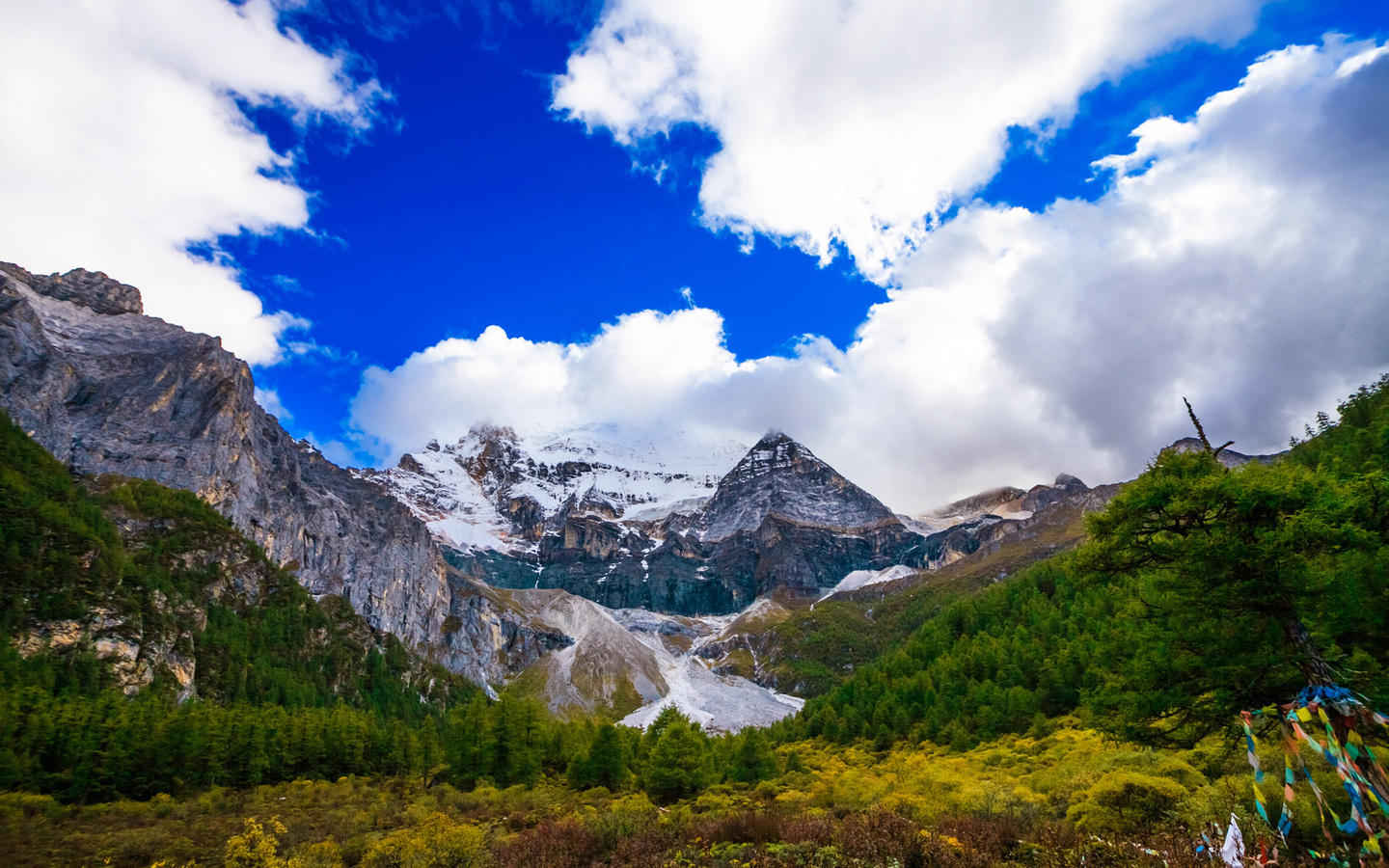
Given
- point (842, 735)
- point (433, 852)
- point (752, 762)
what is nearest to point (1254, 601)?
point (433, 852)

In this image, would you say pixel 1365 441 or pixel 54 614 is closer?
pixel 1365 441

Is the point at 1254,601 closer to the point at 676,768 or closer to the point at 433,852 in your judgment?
the point at 433,852

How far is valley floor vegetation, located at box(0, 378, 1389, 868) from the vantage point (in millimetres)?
14797

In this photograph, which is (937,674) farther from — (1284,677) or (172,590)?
(172,590)

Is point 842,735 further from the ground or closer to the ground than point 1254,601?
closer to the ground

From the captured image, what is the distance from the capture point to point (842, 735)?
80875 millimetres

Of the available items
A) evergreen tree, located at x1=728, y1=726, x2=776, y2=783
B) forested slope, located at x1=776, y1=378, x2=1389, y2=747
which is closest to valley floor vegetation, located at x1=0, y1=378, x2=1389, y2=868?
forested slope, located at x1=776, y1=378, x2=1389, y2=747

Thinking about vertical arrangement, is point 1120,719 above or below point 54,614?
below

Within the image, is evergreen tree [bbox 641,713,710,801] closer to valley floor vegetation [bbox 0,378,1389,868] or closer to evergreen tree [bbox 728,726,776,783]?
valley floor vegetation [bbox 0,378,1389,868]

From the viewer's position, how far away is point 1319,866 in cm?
1070

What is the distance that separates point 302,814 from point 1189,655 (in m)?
41.8

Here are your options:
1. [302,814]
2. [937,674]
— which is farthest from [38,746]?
[937,674]

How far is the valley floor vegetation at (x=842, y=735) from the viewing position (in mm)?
14797

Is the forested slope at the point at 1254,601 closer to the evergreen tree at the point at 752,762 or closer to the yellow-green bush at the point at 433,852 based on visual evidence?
the yellow-green bush at the point at 433,852
